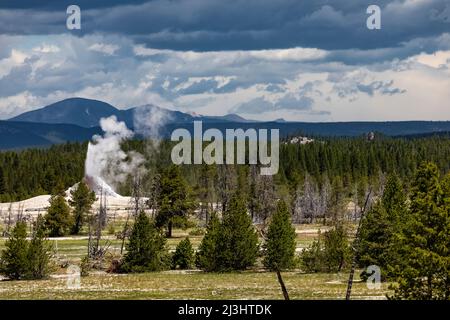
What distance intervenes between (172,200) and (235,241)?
3091cm

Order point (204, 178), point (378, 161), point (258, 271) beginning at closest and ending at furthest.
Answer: point (258, 271), point (204, 178), point (378, 161)

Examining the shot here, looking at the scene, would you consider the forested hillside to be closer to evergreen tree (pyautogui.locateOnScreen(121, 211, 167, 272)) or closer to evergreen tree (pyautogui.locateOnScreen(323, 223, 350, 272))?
evergreen tree (pyautogui.locateOnScreen(121, 211, 167, 272))

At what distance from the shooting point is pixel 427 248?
32.0 m

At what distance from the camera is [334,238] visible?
58000 mm

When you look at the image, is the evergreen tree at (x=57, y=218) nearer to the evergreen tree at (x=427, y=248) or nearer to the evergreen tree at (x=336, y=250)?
the evergreen tree at (x=336, y=250)

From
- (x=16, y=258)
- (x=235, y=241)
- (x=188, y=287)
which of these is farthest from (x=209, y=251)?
(x=16, y=258)

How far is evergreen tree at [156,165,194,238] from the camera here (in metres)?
89.8

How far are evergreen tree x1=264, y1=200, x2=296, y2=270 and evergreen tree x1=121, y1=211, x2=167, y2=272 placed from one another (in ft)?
28.7

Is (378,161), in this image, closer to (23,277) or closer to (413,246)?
(23,277)

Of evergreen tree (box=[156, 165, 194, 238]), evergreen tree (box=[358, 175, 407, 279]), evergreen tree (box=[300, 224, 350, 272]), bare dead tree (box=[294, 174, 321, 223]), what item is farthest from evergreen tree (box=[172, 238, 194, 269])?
bare dead tree (box=[294, 174, 321, 223])
